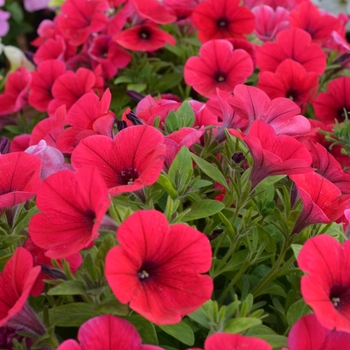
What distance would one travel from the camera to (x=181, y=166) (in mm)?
697

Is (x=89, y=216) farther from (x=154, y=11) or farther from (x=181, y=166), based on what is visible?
(x=154, y=11)

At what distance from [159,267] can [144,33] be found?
85 centimetres

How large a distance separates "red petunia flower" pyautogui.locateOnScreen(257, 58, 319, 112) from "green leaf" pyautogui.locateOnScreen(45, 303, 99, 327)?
0.60 m

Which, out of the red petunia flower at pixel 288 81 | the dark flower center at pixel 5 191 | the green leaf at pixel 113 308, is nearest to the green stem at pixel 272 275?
the green leaf at pixel 113 308

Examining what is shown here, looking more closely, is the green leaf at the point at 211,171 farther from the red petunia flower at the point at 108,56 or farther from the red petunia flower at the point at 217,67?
the red petunia flower at the point at 108,56

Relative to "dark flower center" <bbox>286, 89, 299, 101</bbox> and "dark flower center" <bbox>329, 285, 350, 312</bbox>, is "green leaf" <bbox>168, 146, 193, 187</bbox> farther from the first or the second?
"dark flower center" <bbox>286, 89, 299, 101</bbox>

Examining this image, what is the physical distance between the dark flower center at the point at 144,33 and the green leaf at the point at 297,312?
2.76 feet

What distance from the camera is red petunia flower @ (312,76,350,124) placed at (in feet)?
3.58

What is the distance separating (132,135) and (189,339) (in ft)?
0.79

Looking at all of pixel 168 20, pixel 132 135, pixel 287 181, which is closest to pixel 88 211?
pixel 132 135

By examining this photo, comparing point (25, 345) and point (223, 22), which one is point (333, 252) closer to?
point (25, 345)

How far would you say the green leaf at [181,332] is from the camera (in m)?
0.60

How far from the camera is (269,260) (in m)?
0.79

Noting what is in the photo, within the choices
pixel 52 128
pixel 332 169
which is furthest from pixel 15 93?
pixel 332 169
